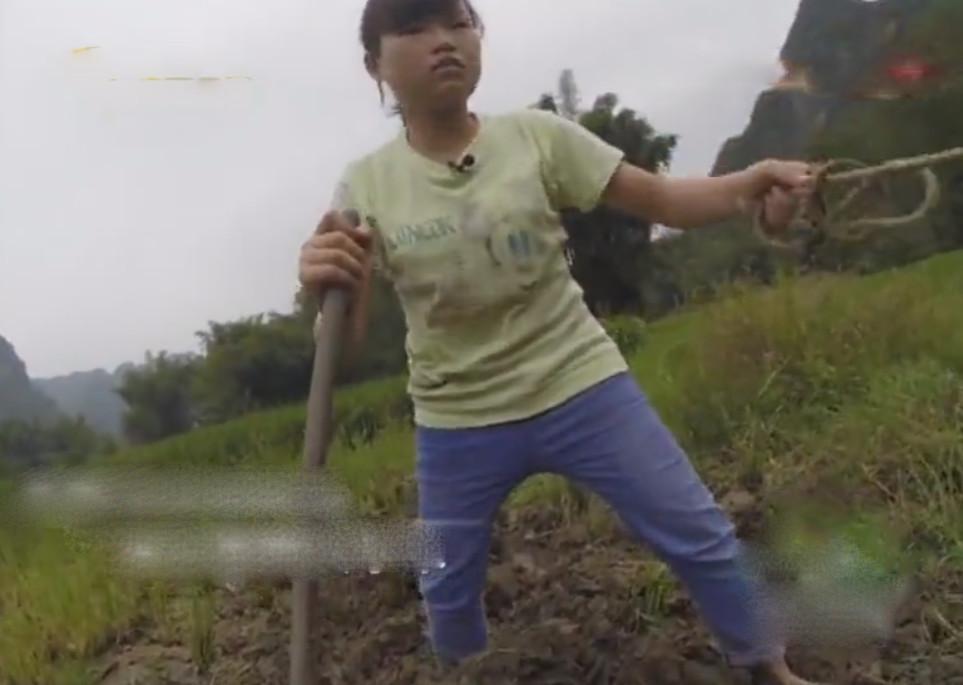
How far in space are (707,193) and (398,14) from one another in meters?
0.27

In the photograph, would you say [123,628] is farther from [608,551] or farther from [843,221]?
[843,221]

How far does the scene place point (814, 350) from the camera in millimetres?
1924

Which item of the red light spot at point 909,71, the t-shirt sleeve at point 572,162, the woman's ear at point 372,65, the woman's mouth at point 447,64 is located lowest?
the t-shirt sleeve at point 572,162

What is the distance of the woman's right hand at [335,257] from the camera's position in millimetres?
1013

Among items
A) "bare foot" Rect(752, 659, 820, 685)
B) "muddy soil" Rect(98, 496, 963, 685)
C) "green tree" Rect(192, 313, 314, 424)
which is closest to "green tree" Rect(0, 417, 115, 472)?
"green tree" Rect(192, 313, 314, 424)

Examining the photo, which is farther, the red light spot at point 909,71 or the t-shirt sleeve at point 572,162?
the red light spot at point 909,71

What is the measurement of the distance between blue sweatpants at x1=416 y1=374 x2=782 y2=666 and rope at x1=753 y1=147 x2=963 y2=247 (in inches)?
7.0

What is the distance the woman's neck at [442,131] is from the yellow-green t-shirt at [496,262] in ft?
0.03

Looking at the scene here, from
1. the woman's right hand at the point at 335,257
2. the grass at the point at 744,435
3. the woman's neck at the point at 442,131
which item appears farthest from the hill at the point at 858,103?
the woman's right hand at the point at 335,257

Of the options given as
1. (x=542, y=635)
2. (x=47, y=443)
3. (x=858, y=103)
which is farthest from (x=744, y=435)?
(x=47, y=443)

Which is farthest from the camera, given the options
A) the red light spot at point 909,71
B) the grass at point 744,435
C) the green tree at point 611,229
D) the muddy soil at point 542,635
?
the red light spot at point 909,71

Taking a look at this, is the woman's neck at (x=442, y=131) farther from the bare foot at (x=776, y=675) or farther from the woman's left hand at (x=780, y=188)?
the bare foot at (x=776, y=675)

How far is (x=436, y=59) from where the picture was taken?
110 centimetres

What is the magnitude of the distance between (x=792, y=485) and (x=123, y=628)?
2.58 ft
